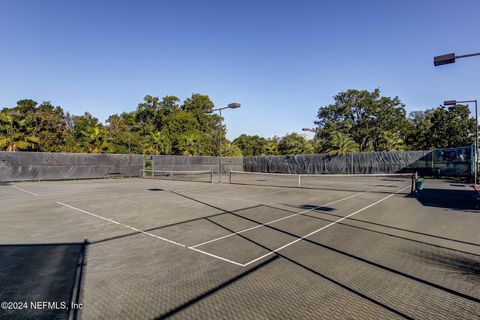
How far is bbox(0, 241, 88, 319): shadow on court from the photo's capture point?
3604 mm

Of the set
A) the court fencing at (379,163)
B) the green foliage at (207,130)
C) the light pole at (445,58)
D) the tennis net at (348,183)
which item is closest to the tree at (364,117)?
the green foliage at (207,130)

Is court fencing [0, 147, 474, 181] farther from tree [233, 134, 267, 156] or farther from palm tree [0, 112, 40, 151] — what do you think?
tree [233, 134, 267, 156]

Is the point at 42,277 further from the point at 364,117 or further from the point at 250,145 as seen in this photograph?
the point at 250,145

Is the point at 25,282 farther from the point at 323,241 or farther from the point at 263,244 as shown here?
the point at 323,241

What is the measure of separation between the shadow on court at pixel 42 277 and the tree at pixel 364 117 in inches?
1748

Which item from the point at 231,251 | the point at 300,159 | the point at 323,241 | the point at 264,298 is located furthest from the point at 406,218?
the point at 300,159

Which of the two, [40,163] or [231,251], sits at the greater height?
[40,163]

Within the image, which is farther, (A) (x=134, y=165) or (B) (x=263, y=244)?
(A) (x=134, y=165)

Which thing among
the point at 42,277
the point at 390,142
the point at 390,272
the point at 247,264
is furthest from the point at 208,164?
the point at 390,272

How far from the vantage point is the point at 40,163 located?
27.2 meters

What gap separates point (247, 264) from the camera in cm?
521

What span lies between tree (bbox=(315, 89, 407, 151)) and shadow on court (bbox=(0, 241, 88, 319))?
44.4 metres

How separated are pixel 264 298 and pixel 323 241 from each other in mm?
3175

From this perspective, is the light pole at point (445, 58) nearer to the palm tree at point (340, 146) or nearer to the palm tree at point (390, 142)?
the palm tree at point (340, 146)
